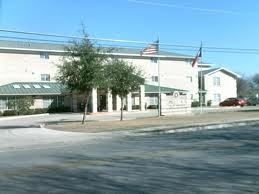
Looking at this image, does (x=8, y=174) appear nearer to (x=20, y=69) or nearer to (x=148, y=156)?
(x=148, y=156)

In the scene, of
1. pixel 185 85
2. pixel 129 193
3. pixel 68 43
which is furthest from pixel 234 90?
pixel 129 193

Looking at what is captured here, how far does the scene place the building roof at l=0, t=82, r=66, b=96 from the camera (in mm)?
58019

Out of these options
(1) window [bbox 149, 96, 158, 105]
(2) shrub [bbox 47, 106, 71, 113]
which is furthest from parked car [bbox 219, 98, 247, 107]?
(2) shrub [bbox 47, 106, 71, 113]

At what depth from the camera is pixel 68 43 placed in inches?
1400

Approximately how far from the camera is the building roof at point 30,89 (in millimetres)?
58019

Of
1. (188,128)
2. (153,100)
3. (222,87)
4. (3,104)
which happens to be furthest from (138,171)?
(222,87)

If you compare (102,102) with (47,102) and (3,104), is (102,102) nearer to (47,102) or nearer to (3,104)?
(47,102)

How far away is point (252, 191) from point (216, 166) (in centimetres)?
323

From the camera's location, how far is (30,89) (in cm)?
6000

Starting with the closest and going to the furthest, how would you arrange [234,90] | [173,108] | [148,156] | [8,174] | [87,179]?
[87,179], [8,174], [148,156], [173,108], [234,90]

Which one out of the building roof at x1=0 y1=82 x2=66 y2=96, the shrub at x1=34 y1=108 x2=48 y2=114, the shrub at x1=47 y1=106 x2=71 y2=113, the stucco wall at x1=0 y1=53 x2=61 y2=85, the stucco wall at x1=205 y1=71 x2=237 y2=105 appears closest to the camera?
the building roof at x1=0 y1=82 x2=66 y2=96

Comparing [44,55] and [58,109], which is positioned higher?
[44,55]

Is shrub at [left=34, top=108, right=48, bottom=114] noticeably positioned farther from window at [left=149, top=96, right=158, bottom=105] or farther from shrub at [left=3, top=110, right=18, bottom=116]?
window at [left=149, top=96, right=158, bottom=105]

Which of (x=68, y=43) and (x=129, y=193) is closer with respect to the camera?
(x=129, y=193)
